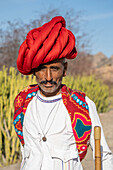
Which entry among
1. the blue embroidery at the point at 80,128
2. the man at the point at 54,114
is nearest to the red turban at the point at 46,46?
the man at the point at 54,114

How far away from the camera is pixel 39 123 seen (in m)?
1.83

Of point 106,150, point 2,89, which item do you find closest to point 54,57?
point 106,150

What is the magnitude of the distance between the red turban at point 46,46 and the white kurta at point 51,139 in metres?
0.29

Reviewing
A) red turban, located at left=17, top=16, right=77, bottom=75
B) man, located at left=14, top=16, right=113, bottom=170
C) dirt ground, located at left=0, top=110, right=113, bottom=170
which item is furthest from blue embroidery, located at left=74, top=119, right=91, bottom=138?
red turban, located at left=17, top=16, right=77, bottom=75

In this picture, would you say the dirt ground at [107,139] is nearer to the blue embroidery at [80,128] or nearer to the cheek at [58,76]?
the blue embroidery at [80,128]

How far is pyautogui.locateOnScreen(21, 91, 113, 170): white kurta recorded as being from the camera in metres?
1.75

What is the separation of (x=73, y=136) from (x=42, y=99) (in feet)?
1.09

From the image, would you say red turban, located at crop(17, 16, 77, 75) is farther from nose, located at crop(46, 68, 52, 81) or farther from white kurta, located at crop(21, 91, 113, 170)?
white kurta, located at crop(21, 91, 113, 170)

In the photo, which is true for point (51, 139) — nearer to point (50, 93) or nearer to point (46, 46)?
point (50, 93)

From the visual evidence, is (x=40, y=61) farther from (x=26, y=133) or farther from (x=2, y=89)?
(x=2, y=89)

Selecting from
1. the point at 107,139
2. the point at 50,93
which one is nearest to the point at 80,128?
the point at 50,93

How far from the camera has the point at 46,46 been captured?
1.72 m

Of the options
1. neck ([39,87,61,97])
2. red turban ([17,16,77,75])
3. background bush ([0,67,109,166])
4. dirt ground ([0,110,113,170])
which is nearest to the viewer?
red turban ([17,16,77,75])

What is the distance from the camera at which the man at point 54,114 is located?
1.75m
